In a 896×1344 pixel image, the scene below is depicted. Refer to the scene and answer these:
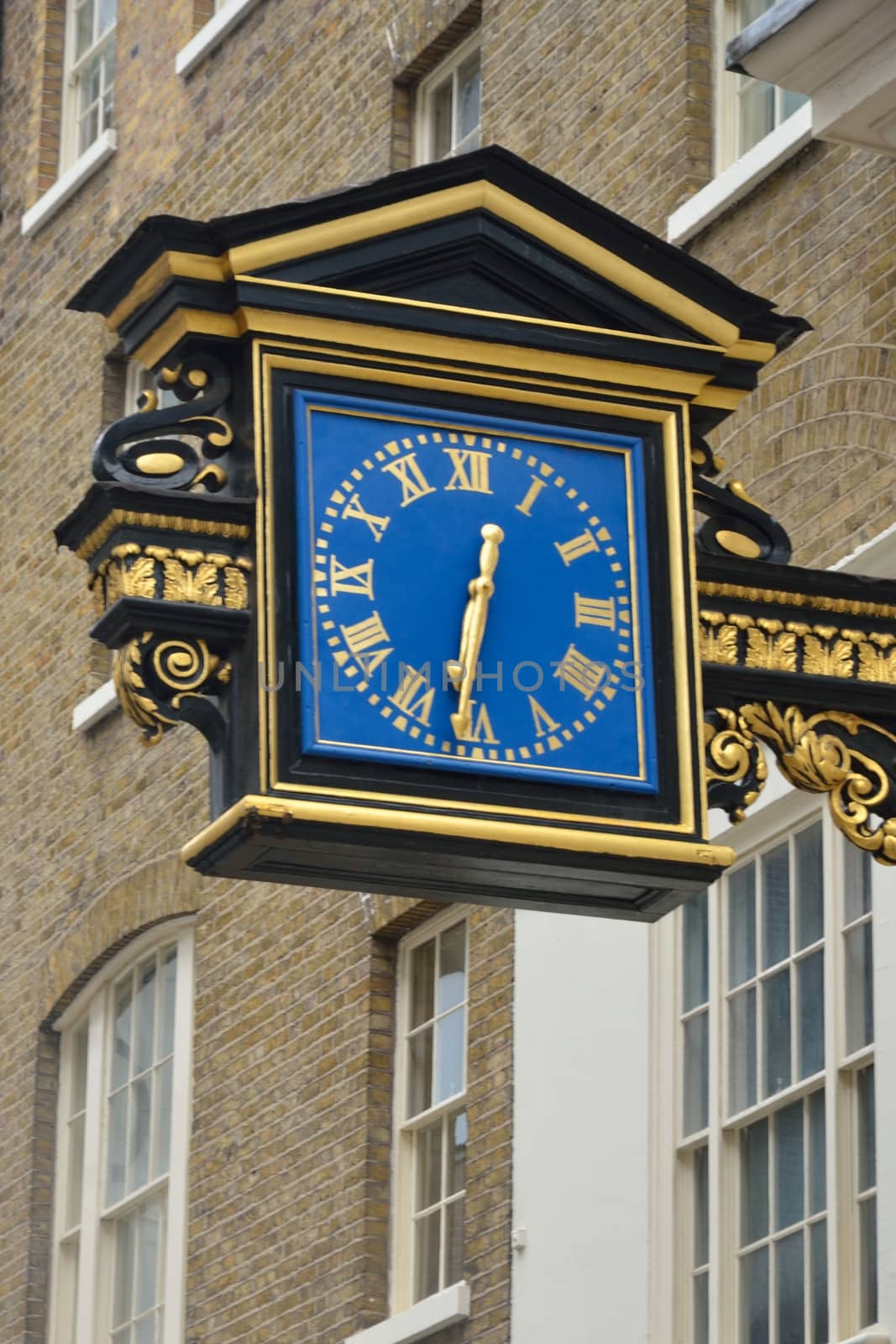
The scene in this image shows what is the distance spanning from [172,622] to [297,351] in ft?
2.20

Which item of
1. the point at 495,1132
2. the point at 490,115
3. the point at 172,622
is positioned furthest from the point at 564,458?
the point at 490,115

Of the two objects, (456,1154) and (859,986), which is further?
(456,1154)

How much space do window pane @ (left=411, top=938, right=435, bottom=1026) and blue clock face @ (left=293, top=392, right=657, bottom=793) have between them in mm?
7676

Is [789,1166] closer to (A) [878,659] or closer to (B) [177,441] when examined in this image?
→ (A) [878,659]

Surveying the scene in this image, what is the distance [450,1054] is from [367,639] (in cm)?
772

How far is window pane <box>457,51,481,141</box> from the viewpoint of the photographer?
15859 millimetres

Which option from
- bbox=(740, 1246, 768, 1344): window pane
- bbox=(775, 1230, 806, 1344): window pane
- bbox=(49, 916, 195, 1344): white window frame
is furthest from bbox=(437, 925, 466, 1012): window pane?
bbox=(775, 1230, 806, 1344): window pane

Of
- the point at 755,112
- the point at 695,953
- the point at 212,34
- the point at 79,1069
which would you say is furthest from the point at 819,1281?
the point at 212,34

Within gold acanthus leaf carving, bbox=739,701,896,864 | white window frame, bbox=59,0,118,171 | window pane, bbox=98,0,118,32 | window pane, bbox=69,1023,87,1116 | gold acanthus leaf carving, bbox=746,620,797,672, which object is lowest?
gold acanthus leaf carving, bbox=739,701,896,864

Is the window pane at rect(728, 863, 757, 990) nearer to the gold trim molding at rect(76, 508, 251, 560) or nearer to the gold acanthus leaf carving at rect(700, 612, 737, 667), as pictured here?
the gold acanthus leaf carving at rect(700, 612, 737, 667)

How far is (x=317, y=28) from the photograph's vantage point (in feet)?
55.7

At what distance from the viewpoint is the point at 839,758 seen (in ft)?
23.8

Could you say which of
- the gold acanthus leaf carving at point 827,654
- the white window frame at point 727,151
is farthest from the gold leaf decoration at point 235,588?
the white window frame at point 727,151

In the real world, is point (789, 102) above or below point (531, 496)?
above
